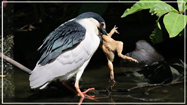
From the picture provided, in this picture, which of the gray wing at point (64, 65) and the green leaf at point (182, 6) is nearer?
the gray wing at point (64, 65)

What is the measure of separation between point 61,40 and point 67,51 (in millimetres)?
163

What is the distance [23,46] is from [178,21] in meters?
3.12

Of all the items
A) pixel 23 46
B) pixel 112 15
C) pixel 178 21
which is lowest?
pixel 23 46

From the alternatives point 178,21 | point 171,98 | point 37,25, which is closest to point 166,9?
point 178,21

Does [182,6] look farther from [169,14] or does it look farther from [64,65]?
[64,65]

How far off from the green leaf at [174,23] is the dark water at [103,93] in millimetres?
748

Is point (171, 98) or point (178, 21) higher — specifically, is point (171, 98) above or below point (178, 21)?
below

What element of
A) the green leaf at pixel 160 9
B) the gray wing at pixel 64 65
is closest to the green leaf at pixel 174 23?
the green leaf at pixel 160 9

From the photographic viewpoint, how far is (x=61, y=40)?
3.72 m

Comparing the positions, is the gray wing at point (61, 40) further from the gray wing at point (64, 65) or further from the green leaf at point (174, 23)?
the green leaf at point (174, 23)

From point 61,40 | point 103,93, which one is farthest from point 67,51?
point 103,93

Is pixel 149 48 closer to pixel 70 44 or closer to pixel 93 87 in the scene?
pixel 93 87

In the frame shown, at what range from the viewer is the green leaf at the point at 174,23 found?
4.03m

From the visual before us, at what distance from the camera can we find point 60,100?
379 centimetres
